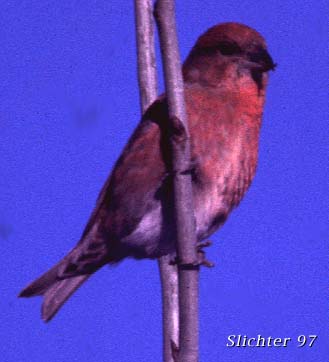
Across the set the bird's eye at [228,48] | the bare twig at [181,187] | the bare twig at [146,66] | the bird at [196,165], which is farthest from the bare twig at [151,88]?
the bare twig at [181,187]

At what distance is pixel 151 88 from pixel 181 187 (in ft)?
3.48

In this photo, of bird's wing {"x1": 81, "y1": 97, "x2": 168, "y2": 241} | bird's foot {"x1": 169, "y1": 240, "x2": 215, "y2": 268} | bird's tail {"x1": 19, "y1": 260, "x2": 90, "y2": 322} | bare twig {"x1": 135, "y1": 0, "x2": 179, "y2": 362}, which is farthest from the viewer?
bird's tail {"x1": 19, "y1": 260, "x2": 90, "y2": 322}

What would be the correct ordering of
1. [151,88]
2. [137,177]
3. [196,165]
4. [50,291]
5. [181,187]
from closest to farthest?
[181,187], [196,165], [137,177], [151,88], [50,291]

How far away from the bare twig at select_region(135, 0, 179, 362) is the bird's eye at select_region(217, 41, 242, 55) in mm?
283

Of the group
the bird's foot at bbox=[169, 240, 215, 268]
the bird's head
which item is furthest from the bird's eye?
the bird's foot at bbox=[169, 240, 215, 268]

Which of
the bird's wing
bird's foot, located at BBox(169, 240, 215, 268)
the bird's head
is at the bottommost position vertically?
bird's foot, located at BBox(169, 240, 215, 268)

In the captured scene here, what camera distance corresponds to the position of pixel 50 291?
11.2 ft

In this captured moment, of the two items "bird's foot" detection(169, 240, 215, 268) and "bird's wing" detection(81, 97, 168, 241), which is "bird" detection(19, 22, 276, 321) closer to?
"bird's wing" detection(81, 97, 168, 241)

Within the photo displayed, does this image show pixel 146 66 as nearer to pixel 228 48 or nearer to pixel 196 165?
pixel 228 48

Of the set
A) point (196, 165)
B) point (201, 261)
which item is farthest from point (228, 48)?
point (201, 261)

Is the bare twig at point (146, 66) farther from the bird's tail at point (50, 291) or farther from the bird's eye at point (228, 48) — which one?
the bird's tail at point (50, 291)

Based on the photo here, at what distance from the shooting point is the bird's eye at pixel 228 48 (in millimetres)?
3234

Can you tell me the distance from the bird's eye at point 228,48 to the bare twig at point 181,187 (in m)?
1.06

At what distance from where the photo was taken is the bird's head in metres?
3.21
